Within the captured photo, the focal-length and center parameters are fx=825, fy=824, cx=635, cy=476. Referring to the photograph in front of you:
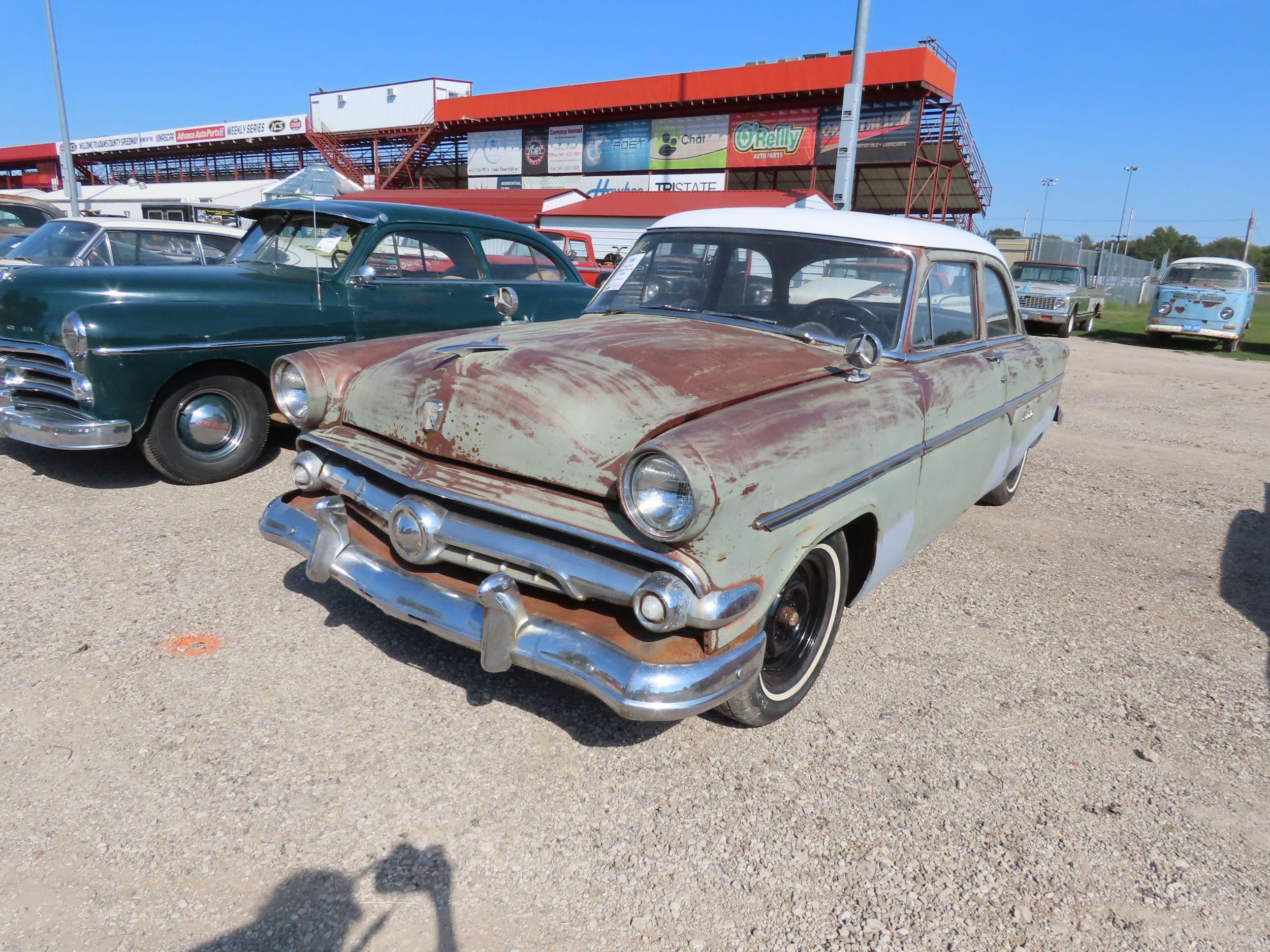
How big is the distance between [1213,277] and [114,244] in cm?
1908

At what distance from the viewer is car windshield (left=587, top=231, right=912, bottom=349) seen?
340cm

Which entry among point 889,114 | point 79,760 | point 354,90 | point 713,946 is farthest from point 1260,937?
point 354,90

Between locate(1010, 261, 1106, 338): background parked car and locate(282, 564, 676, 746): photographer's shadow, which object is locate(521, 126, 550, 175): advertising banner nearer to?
locate(1010, 261, 1106, 338): background parked car

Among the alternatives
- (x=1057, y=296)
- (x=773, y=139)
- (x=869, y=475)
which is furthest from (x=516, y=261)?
(x=773, y=139)

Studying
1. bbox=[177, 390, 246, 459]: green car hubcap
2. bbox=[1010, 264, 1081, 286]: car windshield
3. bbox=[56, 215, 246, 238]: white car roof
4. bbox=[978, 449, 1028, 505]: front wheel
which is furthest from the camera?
bbox=[1010, 264, 1081, 286]: car windshield

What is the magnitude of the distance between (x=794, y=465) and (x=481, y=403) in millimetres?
985

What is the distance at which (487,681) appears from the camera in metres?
3.00

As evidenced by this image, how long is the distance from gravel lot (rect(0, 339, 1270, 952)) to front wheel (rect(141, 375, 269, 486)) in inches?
31.9

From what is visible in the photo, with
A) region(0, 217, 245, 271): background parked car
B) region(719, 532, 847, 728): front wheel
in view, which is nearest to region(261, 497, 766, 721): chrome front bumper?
region(719, 532, 847, 728): front wheel

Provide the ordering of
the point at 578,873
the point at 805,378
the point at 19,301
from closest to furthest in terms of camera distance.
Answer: the point at 578,873 < the point at 805,378 < the point at 19,301

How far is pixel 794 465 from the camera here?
240 centimetres

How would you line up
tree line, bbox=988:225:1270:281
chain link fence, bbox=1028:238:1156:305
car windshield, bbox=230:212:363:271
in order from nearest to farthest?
car windshield, bbox=230:212:363:271 < chain link fence, bbox=1028:238:1156:305 < tree line, bbox=988:225:1270:281

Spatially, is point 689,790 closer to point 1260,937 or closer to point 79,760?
point 1260,937

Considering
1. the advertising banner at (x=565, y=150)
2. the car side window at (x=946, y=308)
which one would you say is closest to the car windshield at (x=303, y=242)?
the car side window at (x=946, y=308)
